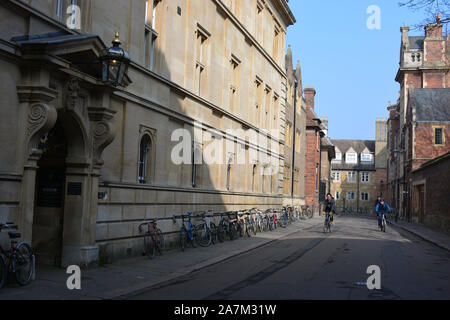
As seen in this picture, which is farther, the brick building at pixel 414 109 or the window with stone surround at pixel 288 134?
the brick building at pixel 414 109

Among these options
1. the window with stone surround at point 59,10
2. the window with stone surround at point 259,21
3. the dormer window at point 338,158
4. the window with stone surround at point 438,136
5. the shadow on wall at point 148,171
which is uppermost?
the window with stone surround at point 259,21

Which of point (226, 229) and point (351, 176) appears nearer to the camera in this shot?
point (226, 229)

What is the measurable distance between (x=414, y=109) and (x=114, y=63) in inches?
1712

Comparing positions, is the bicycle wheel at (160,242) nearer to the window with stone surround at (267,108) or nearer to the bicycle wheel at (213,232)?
the bicycle wheel at (213,232)

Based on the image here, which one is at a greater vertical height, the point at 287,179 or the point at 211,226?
the point at 287,179

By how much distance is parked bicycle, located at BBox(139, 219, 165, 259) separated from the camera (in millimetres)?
13523

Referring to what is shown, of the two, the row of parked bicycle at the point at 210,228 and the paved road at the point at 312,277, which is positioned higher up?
the row of parked bicycle at the point at 210,228

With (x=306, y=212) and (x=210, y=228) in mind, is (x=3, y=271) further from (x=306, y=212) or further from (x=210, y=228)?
(x=306, y=212)

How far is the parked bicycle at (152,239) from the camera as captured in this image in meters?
13.5

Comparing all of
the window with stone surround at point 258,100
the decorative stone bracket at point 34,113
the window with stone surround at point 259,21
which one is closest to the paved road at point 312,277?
→ the decorative stone bracket at point 34,113

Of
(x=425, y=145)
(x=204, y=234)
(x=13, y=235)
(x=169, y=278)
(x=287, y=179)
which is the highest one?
(x=425, y=145)

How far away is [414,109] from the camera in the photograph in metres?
48.8

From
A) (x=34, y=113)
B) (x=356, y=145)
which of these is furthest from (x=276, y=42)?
(x=356, y=145)

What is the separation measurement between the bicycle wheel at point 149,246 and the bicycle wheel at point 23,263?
4.63 metres
